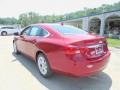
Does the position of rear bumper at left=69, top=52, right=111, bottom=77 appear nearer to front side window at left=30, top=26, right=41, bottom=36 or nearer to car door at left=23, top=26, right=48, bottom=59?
car door at left=23, top=26, right=48, bottom=59

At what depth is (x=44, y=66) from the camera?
5.04 m

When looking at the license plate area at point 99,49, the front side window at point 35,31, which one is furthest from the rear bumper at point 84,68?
the front side window at point 35,31

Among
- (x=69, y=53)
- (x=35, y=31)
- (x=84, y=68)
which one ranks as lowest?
(x=84, y=68)

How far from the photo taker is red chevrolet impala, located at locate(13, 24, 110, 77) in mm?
4043

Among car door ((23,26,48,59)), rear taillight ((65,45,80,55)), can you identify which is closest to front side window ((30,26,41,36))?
car door ((23,26,48,59))

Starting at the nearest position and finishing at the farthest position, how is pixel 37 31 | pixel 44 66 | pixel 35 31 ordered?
pixel 44 66
pixel 37 31
pixel 35 31

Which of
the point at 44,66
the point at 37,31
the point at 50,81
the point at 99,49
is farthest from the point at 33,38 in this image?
the point at 99,49

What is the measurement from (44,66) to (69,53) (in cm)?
128

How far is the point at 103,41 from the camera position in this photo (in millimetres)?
4766

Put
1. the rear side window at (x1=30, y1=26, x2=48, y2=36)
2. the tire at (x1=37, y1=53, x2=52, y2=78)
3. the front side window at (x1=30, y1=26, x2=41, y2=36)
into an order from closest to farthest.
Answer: the tire at (x1=37, y1=53, x2=52, y2=78) < the rear side window at (x1=30, y1=26, x2=48, y2=36) < the front side window at (x1=30, y1=26, x2=41, y2=36)

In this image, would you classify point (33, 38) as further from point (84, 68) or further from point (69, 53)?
point (84, 68)

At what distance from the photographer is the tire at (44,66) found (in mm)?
4852

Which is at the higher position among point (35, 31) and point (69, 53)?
point (35, 31)

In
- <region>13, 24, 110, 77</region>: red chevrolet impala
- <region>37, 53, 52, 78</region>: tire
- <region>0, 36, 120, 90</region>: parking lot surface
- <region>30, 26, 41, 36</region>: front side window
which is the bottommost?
<region>0, 36, 120, 90</region>: parking lot surface
